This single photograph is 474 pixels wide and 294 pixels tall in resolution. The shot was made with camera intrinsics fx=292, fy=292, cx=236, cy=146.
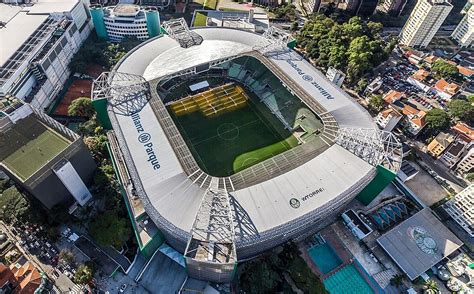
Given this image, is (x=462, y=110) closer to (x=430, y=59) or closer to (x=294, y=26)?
(x=430, y=59)

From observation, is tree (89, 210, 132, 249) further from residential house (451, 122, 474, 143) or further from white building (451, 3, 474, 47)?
white building (451, 3, 474, 47)

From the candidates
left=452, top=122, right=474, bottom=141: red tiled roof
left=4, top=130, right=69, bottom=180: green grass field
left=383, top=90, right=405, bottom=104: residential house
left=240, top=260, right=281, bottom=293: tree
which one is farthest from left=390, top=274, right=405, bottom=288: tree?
left=4, top=130, right=69, bottom=180: green grass field

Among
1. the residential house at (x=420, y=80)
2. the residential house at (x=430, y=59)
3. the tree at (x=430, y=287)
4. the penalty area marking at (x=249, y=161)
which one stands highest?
the residential house at (x=430, y=59)

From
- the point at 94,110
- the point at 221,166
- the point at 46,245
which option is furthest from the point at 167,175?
the point at 94,110

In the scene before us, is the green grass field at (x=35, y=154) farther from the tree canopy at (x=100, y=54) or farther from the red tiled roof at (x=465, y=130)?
the red tiled roof at (x=465, y=130)

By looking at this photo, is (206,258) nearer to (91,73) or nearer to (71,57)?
(91,73)

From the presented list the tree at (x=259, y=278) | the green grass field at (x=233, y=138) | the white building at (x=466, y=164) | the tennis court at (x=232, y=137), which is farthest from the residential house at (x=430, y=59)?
the tree at (x=259, y=278)
